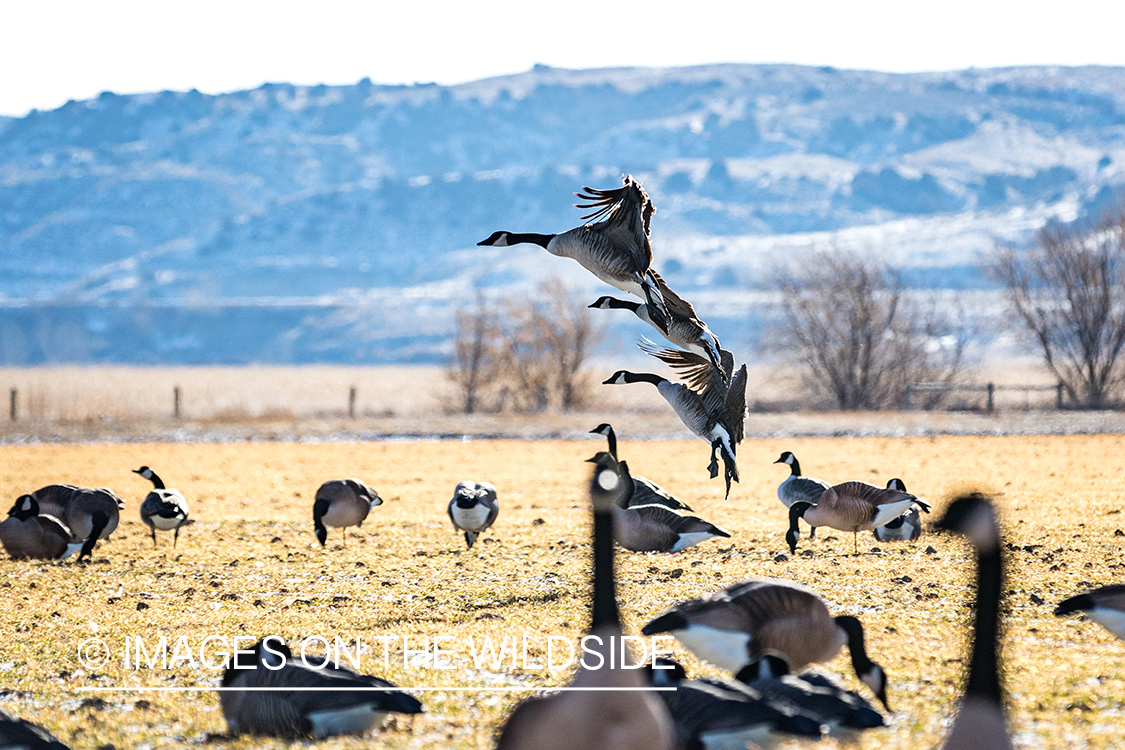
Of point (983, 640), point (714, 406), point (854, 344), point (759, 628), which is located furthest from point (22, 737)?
point (854, 344)

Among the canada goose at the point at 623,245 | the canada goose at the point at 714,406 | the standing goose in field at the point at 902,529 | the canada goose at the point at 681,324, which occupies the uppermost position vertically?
the canada goose at the point at 623,245

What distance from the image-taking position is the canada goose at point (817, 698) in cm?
498

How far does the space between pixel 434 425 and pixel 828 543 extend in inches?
961

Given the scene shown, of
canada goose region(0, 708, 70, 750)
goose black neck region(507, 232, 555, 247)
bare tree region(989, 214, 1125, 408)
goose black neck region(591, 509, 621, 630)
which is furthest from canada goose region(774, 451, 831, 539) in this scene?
bare tree region(989, 214, 1125, 408)

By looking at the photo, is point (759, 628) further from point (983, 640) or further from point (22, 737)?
point (22, 737)

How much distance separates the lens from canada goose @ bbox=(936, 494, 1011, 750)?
14.4ft

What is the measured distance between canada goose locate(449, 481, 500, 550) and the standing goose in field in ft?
12.2

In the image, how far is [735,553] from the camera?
10.9m

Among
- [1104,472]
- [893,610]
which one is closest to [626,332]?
[1104,472]

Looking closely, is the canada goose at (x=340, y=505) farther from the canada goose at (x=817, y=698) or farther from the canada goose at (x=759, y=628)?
the canada goose at (x=817, y=698)

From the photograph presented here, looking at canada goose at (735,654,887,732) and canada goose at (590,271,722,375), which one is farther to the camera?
canada goose at (590,271,722,375)

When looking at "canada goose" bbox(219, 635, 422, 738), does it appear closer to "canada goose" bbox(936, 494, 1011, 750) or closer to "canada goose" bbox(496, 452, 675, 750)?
"canada goose" bbox(496, 452, 675, 750)

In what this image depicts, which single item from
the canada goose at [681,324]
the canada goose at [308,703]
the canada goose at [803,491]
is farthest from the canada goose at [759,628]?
the canada goose at [803,491]

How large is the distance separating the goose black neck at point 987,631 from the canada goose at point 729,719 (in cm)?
64
